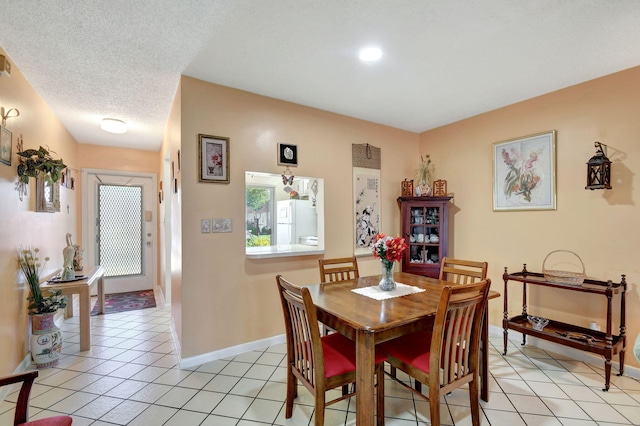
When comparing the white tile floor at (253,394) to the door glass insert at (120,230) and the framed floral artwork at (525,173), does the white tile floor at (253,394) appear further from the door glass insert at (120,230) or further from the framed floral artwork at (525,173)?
the door glass insert at (120,230)

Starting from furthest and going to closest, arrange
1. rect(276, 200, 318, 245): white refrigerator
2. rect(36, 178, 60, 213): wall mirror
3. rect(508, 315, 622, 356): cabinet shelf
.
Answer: rect(276, 200, 318, 245): white refrigerator → rect(36, 178, 60, 213): wall mirror → rect(508, 315, 622, 356): cabinet shelf

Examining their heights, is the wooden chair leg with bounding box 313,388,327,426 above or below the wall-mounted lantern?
below

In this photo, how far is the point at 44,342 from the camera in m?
2.51

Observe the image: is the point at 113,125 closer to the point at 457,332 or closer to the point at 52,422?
the point at 52,422

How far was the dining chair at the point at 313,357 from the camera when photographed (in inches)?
61.2

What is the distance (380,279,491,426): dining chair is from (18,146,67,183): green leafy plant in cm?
317

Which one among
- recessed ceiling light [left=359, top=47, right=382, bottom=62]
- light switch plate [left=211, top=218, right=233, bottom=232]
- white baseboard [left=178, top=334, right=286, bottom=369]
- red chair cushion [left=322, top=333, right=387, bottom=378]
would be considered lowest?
white baseboard [left=178, top=334, right=286, bottom=369]

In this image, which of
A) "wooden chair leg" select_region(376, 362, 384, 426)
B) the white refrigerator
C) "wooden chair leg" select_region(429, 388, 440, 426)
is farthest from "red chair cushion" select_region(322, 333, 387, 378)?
the white refrigerator

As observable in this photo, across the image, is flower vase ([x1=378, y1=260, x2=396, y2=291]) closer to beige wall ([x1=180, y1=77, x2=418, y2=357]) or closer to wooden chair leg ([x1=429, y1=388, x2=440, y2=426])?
wooden chair leg ([x1=429, y1=388, x2=440, y2=426])

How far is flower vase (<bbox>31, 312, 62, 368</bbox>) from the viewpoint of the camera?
2.49m

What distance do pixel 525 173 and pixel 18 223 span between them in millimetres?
4680

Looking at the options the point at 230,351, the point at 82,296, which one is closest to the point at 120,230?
the point at 82,296

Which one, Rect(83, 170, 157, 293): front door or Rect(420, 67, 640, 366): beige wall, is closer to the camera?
Rect(420, 67, 640, 366): beige wall

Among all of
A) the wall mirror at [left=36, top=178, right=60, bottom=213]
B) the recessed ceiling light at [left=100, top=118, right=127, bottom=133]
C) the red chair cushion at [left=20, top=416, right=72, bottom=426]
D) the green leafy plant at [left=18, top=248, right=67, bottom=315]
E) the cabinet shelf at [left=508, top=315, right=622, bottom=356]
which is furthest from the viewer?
the recessed ceiling light at [left=100, top=118, right=127, bottom=133]
